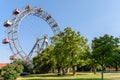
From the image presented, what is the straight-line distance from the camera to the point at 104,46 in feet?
136

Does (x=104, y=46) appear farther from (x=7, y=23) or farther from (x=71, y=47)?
(x=7, y=23)

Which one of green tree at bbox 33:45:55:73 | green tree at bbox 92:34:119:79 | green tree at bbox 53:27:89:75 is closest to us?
green tree at bbox 92:34:119:79

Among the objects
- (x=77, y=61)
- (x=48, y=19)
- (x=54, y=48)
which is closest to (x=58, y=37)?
(x=54, y=48)

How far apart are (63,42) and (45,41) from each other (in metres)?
21.1

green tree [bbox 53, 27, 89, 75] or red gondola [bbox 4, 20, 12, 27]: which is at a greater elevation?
red gondola [bbox 4, 20, 12, 27]

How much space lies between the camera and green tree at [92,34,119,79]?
41188 millimetres

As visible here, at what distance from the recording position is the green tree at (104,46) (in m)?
41.2

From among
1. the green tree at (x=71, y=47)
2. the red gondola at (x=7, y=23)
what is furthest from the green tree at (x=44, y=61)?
the red gondola at (x=7, y=23)

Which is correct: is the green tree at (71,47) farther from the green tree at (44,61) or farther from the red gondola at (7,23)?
the red gondola at (7,23)

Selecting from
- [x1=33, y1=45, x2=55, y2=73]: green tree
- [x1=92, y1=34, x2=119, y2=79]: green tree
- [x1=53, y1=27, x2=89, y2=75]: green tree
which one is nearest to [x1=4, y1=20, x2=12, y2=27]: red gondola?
[x1=33, y1=45, x2=55, y2=73]: green tree

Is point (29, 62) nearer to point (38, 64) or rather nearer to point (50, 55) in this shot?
point (38, 64)

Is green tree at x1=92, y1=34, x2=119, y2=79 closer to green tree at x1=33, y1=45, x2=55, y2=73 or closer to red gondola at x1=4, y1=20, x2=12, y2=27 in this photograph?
green tree at x1=33, y1=45, x2=55, y2=73

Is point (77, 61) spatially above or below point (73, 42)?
below

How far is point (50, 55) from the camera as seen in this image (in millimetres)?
69938
